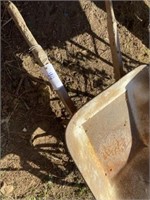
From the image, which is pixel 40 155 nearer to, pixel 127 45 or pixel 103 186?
pixel 103 186

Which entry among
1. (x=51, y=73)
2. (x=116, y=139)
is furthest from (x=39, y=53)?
(x=116, y=139)

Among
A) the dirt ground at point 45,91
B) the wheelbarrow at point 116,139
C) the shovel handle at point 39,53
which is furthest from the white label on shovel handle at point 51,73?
the dirt ground at point 45,91

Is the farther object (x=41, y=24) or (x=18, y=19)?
(x=41, y=24)

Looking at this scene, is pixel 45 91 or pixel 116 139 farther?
pixel 45 91

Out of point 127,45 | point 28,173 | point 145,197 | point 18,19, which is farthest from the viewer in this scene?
point 127,45

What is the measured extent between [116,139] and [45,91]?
2.01 feet

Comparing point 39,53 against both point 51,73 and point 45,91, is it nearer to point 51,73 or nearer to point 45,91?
point 51,73

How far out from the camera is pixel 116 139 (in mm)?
2252

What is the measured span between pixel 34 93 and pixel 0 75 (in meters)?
0.24

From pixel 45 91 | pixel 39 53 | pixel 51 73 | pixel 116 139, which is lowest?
pixel 116 139

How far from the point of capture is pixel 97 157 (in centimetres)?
221

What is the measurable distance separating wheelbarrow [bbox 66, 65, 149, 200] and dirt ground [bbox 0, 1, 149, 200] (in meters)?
0.44

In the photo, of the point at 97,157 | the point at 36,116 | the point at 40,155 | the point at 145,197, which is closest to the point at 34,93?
the point at 36,116

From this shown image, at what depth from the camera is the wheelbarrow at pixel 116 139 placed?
2.02m
